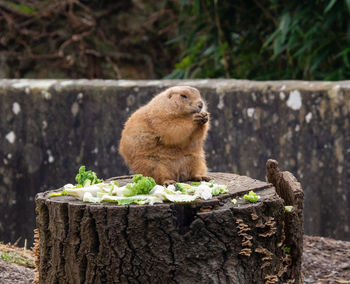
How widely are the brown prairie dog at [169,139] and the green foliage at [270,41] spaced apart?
10.7 ft

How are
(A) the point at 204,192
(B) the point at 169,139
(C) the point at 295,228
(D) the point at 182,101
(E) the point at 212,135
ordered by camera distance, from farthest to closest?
1. (E) the point at 212,135
2. (D) the point at 182,101
3. (B) the point at 169,139
4. (C) the point at 295,228
5. (A) the point at 204,192

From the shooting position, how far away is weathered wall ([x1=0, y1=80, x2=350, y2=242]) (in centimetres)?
541

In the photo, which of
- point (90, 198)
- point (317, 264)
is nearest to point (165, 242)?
point (90, 198)

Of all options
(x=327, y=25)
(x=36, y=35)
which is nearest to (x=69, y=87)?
(x=327, y=25)

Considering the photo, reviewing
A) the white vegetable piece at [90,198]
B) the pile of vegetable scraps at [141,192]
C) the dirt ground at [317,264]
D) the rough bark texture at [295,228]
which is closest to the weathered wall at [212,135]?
the dirt ground at [317,264]

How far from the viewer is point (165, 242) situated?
310 cm

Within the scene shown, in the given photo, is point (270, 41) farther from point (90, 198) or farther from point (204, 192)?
point (90, 198)

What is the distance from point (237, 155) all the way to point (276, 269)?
239cm

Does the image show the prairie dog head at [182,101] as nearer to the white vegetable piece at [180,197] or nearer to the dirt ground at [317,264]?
the white vegetable piece at [180,197]

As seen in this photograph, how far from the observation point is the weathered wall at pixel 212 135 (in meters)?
5.41

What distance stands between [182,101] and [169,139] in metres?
0.31

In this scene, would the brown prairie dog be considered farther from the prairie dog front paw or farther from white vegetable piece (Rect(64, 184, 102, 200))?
white vegetable piece (Rect(64, 184, 102, 200))

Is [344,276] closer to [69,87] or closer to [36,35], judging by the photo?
[69,87]

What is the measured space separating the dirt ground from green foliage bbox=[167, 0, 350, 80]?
7.80ft
